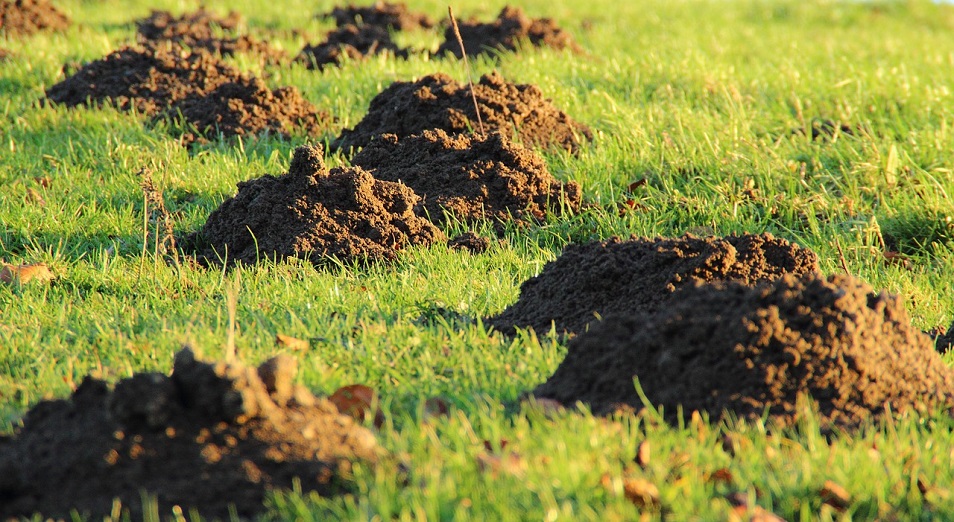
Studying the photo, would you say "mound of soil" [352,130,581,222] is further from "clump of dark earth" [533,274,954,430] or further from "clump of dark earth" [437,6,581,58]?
"clump of dark earth" [437,6,581,58]

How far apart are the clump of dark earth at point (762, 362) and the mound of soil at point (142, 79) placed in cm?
542

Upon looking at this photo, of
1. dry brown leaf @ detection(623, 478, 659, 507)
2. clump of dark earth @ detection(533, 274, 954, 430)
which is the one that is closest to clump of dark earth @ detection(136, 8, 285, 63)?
clump of dark earth @ detection(533, 274, 954, 430)

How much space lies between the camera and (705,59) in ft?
29.9

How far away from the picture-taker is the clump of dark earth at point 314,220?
508 cm

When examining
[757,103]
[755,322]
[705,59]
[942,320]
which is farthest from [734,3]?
[755,322]

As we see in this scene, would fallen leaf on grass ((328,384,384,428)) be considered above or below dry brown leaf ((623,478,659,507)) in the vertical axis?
below

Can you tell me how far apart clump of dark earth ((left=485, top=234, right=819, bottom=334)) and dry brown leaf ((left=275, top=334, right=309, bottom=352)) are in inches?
33.2

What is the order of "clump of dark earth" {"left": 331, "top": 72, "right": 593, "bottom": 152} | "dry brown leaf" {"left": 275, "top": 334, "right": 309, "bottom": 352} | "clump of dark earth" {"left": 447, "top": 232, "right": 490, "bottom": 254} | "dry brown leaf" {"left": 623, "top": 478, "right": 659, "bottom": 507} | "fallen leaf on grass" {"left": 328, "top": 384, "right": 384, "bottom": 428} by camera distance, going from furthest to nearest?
"clump of dark earth" {"left": 331, "top": 72, "right": 593, "bottom": 152} < "clump of dark earth" {"left": 447, "top": 232, "right": 490, "bottom": 254} < "dry brown leaf" {"left": 275, "top": 334, "right": 309, "bottom": 352} < "fallen leaf on grass" {"left": 328, "top": 384, "right": 384, "bottom": 428} < "dry brown leaf" {"left": 623, "top": 478, "right": 659, "bottom": 507}

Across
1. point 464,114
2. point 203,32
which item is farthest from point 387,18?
point 464,114

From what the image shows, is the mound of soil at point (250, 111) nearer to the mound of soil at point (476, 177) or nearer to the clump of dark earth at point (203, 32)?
the mound of soil at point (476, 177)

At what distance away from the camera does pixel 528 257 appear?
16.9 ft

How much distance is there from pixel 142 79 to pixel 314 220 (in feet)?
11.5

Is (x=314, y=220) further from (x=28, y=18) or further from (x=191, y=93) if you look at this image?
(x=28, y=18)

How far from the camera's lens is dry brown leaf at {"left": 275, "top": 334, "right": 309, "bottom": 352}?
3.67m
